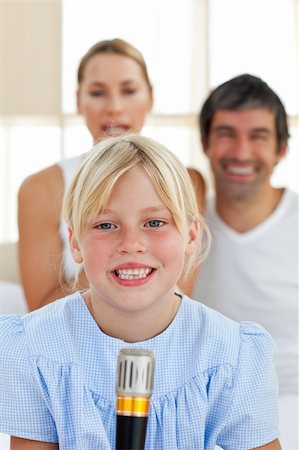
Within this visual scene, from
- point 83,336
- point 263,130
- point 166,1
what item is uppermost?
point 166,1

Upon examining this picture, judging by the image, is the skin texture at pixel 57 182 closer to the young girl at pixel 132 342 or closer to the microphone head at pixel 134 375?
the young girl at pixel 132 342

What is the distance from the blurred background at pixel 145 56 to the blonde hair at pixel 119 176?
1.69 metres

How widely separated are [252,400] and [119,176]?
1.18 feet

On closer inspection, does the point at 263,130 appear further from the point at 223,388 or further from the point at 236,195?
the point at 223,388

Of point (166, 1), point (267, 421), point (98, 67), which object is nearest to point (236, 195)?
point (98, 67)

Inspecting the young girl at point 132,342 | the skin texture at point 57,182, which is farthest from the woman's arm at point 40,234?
the young girl at point 132,342

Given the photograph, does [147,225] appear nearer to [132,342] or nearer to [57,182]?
[132,342]

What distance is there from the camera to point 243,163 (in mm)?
1886

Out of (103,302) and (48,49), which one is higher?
(48,49)

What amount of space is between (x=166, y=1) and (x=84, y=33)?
0.95 ft

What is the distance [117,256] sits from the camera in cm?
111

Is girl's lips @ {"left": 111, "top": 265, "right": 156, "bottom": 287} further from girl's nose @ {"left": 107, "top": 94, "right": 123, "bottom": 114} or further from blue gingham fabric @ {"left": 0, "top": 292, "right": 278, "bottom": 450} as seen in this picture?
girl's nose @ {"left": 107, "top": 94, "right": 123, "bottom": 114}

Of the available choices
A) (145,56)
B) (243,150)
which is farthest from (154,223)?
(145,56)

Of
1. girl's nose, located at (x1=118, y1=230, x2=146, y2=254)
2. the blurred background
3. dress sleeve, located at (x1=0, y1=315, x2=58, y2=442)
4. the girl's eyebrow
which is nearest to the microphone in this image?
girl's nose, located at (x1=118, y1=230, x2=146, y2=254)
